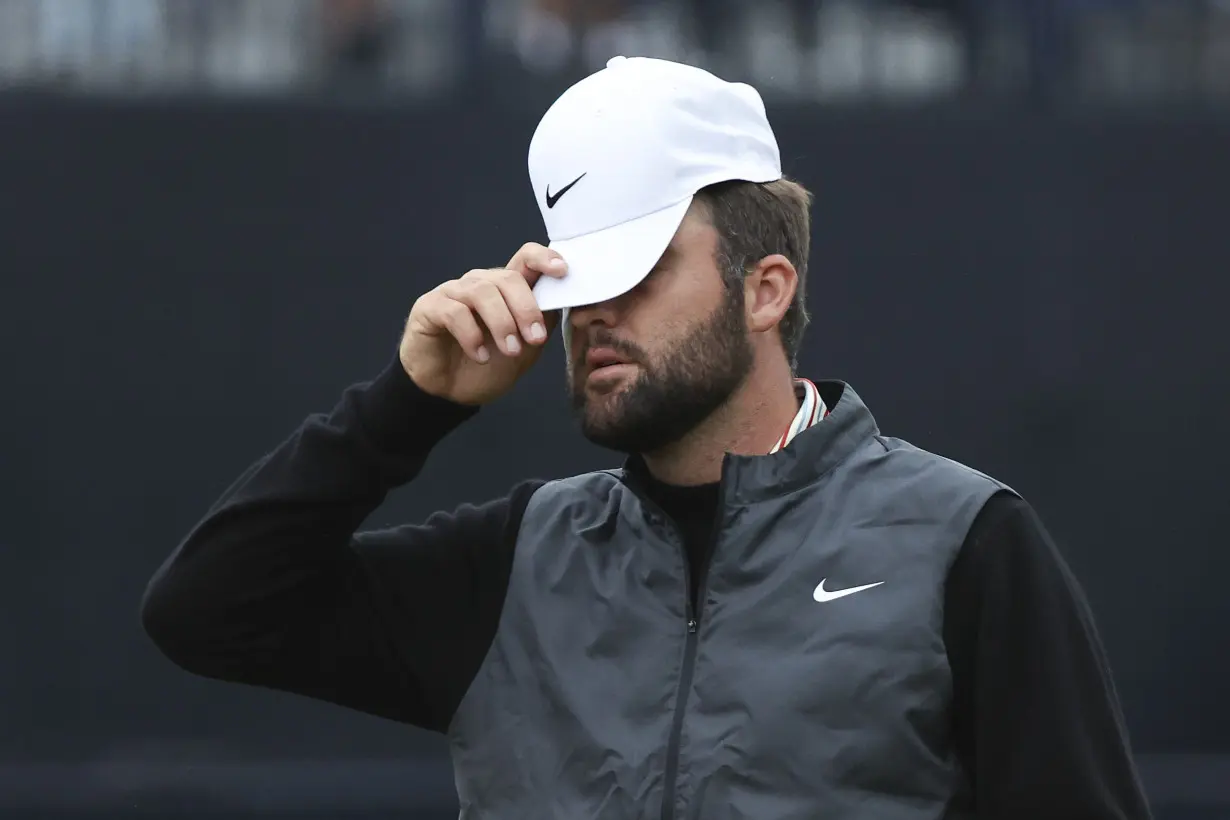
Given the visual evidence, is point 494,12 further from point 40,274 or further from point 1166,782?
point 1166,782

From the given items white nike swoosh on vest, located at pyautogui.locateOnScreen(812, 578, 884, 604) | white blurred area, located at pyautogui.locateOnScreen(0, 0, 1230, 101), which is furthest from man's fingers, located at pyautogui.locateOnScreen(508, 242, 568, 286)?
white blurred area, located at pyautogui.locateOnScreen(0, 0, 1230, 101)

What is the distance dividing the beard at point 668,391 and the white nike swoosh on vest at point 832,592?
25 centimetres

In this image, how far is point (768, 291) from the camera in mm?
2150

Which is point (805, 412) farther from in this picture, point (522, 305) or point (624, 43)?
point (624, 43)

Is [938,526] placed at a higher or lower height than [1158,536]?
higher

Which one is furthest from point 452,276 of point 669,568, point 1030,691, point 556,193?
point 1030,691

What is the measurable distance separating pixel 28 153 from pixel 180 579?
3.55 meters

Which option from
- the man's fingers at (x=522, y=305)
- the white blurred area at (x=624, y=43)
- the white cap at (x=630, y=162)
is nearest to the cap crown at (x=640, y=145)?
the white cap at (x=630, y=162)

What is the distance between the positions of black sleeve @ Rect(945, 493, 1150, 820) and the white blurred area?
372cm

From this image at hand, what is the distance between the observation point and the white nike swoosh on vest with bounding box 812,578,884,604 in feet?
6.20

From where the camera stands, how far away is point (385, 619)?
2.15 metres

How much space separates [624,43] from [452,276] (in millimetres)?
832

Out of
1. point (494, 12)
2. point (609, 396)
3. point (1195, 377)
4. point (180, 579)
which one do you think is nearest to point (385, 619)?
point (180, 579)

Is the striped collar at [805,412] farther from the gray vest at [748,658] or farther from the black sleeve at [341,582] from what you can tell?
the black sleeve at [341,582]
